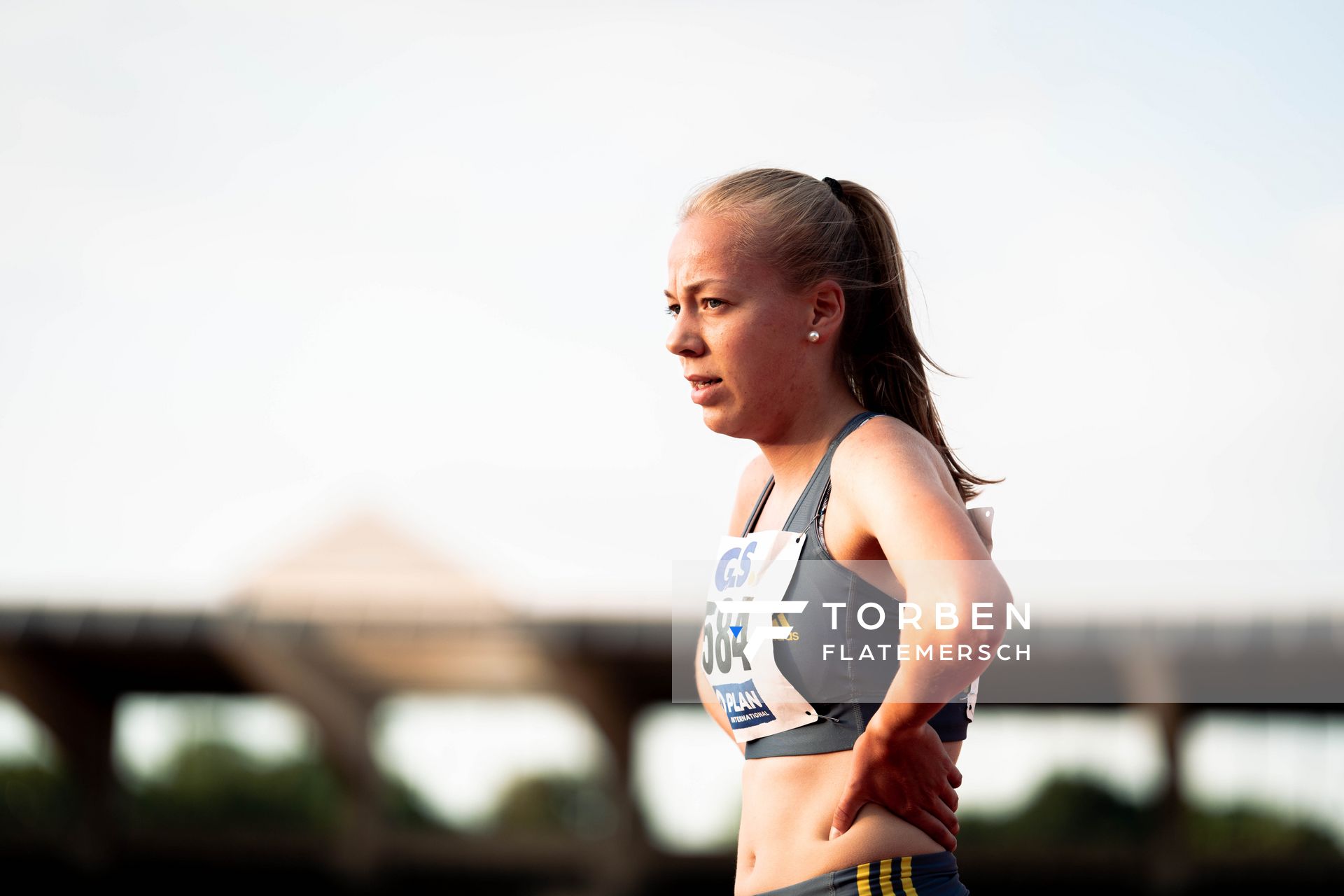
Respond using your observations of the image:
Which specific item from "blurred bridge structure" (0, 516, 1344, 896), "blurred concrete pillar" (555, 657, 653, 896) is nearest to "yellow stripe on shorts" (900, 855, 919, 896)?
"blurred bridge structure" (0, 516, 1344, 896)

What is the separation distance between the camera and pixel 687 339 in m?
2.28

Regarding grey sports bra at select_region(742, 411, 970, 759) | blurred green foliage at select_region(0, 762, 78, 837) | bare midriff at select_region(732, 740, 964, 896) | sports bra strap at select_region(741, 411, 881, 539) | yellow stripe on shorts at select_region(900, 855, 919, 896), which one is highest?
sports bra strap at select_region(741, 411, 881, 539)

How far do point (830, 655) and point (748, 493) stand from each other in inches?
28.5

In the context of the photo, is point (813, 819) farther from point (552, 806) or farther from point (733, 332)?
point (552, 806)

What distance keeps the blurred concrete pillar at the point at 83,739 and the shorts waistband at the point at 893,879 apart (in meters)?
18.9

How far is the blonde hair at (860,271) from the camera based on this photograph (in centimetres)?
233

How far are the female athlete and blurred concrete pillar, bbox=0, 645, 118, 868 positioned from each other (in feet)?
61.5

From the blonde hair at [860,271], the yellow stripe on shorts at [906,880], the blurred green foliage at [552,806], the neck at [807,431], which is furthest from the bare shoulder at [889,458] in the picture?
the blurred green foliage at [552,806]

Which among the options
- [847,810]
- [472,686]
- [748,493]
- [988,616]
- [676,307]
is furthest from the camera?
[472,686]

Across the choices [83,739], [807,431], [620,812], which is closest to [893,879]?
[807,431]

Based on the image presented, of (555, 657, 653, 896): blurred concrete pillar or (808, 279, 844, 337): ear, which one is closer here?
(808, 279, 844, 337): ear

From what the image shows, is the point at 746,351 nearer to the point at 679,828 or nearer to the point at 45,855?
the point at 679,828

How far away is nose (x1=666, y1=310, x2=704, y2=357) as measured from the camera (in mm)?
2281

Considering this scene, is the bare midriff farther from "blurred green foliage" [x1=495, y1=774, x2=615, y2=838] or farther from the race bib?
"blurred green foliage" [x1=495, y1=774, x2=615, y2=838]
